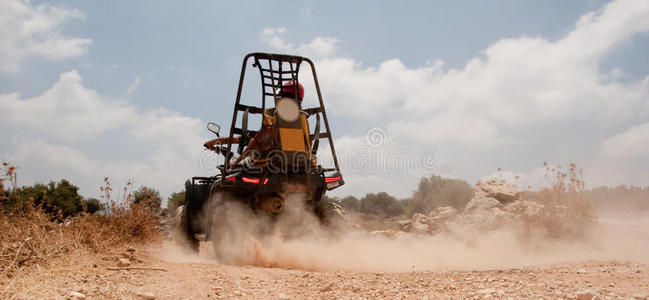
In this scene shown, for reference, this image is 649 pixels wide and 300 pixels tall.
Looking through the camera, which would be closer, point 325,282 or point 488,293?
point 488,293

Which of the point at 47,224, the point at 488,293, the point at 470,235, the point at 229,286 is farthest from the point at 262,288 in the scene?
the point at 470,235

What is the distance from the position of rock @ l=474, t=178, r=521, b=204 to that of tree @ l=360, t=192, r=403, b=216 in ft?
31.8

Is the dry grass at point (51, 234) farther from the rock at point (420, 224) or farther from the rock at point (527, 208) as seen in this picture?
the rock at point (527, 208)

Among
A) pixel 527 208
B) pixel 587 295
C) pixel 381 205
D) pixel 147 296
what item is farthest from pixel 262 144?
pixel 381 205

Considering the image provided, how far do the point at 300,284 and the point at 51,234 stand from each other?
2949mm

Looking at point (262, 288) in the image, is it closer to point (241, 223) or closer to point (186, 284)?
point (186, 284)

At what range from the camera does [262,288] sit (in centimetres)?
362

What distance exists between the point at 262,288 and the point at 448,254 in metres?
4.08

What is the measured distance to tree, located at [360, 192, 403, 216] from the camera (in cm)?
2019

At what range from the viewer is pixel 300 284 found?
12.6 ft

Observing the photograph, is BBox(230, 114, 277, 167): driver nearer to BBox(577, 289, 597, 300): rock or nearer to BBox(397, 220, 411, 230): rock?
BBox(577, 289, 597, 300): rock

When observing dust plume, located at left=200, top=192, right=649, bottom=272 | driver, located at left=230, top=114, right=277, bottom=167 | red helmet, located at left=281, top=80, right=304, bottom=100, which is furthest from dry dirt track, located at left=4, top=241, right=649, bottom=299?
red helmet, located at left=281, top=80, right=304, bottom=100

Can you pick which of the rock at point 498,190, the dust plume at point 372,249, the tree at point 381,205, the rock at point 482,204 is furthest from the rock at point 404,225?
the tree at point 381,205

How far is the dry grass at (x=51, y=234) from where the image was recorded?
3.83 m
